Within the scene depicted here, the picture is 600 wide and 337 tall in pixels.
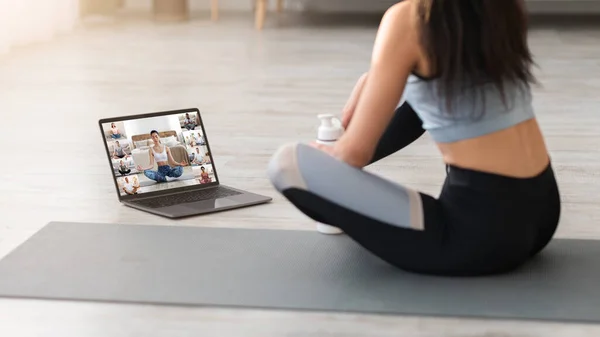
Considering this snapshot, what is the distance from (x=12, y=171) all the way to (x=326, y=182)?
1322mm

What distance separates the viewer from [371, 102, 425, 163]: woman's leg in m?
2.08

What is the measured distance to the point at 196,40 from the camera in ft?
17.8

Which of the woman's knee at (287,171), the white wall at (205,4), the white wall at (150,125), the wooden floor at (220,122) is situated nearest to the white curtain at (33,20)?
the wooden floor at (220,122)

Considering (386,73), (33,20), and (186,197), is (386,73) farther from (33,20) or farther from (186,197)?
(33,20)

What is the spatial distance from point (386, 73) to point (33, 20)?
160 inches

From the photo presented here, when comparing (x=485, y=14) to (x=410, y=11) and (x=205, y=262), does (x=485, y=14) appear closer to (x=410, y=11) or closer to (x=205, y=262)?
(x=410, y=11)

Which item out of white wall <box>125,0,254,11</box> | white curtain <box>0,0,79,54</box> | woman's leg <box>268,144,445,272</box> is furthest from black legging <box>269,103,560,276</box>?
white wall <box>125,0,254,11</box>

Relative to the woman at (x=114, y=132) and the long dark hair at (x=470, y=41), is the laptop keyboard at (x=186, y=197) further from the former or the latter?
the long dark hair at (x=470, y=41)

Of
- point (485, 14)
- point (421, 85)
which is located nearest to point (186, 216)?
point (421, 85)

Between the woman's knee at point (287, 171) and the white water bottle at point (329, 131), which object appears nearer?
the woman's knee at point (287, 171)

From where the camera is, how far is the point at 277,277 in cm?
184

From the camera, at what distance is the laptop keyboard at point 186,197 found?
7.74ft

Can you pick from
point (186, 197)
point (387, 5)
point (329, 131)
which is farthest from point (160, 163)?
point (387, 5)

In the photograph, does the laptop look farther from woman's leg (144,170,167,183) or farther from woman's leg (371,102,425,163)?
woman's leg (371,102,425,163)
